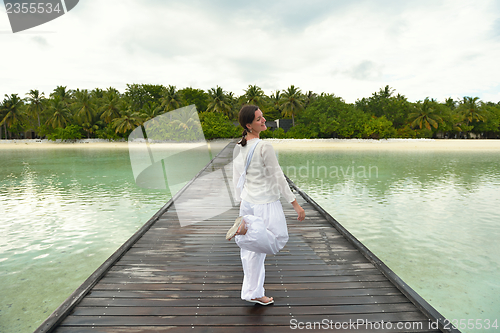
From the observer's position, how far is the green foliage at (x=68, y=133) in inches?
1781

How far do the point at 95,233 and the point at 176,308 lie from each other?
4.86m

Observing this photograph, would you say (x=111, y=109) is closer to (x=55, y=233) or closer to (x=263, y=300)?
(x=55, y=233)

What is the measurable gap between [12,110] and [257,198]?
6062 centimetres

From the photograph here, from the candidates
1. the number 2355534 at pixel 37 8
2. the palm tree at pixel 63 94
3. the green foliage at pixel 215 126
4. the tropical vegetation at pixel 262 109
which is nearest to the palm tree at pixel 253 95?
the tropical vegetation at pixel 262 109

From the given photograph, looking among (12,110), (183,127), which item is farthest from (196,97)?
(12,110)

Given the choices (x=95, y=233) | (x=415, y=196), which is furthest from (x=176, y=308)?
(x=415, y=196)

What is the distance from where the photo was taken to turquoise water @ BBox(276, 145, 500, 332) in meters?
4.11

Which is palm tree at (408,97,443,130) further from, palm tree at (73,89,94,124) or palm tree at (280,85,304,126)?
palm tree at (73,89,94,124)

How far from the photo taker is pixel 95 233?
21.2ft

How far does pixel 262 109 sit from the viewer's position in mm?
48031

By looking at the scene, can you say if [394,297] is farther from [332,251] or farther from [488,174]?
[488,174]

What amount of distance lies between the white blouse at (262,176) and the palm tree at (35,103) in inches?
2309

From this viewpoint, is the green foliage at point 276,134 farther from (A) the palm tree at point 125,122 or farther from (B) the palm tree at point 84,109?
(B) the palm tree at point 84,109

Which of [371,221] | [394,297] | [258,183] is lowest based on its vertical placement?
[371,221]
